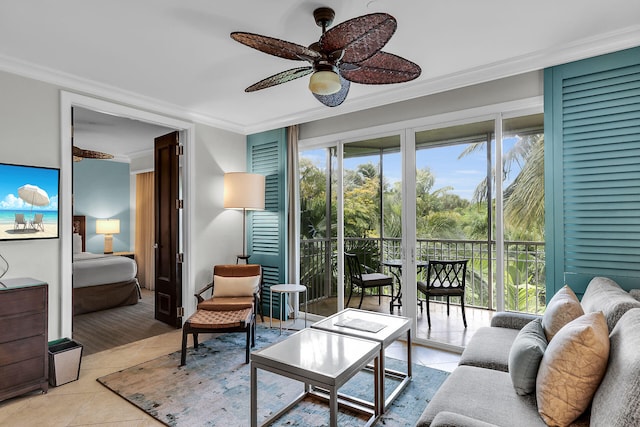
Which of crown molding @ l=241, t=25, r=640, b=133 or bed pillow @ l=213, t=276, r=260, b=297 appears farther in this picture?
bed pillow @ l=213, t=276, r=260, b=297

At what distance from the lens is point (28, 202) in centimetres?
280

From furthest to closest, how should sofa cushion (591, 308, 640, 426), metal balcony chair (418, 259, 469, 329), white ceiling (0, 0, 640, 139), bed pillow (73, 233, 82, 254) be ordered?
bed pillow (73, 233, 82, 254) → metal balcony chair (418, 259, 469, 329) → white ceiling (0, 0, 640, 139) → sofa cushion (591, 308, 640, 426)

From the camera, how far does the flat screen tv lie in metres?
2.67

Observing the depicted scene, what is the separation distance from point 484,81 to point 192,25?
237 centimetres

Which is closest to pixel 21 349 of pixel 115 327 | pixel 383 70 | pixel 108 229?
pixel 115 327

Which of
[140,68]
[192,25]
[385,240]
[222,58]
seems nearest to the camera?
[192,25]

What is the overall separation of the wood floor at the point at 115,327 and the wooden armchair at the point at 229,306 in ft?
2.63

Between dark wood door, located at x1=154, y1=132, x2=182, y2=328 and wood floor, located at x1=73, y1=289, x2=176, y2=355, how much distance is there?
23 cm

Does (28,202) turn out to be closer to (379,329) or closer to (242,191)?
(242,191)

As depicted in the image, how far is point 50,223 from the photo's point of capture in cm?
292

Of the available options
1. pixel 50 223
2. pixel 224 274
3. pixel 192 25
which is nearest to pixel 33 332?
pixel 50 223

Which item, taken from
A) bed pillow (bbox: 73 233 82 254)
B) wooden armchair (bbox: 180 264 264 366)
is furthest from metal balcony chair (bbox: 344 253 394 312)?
bed pillow (bbox: 73 233 82 254)

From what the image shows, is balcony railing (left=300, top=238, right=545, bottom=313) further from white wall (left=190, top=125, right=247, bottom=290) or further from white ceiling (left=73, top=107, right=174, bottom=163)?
white ceiling (left=73, top=107, right=174, bottom=163)

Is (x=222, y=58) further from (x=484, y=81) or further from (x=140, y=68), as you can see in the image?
(x=484, y=81)
